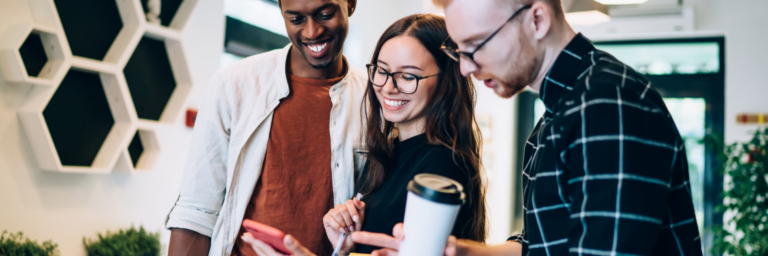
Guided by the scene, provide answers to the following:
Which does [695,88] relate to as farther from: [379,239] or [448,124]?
[379,239]

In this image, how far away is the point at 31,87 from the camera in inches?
86.4

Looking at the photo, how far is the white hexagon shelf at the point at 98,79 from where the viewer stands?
7.07ft

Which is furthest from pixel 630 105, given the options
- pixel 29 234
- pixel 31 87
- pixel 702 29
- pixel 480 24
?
pixel 702 29

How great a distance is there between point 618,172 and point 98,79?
246cm

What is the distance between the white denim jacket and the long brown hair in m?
0.16

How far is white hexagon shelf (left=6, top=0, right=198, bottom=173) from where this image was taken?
2154mm

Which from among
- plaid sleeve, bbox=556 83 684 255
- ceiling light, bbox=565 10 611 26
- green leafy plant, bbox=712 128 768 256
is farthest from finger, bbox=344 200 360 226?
ceiling light, bbox=565 10 611 26

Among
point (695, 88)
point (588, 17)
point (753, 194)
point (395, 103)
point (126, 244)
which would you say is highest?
point (588, 17)

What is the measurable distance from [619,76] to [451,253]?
406 mm

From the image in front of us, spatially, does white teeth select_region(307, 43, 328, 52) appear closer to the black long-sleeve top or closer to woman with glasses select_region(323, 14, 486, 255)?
woman with glasses select_region(323, 14, 486, 255)

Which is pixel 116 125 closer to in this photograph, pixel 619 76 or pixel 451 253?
pixel 451 253

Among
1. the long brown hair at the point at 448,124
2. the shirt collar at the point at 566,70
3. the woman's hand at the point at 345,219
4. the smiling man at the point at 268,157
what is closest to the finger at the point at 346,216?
the woman's hand at the point at 345,219

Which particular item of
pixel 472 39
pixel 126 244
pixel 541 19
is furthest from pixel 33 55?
pixel 541 19

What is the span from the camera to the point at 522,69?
0.94m
